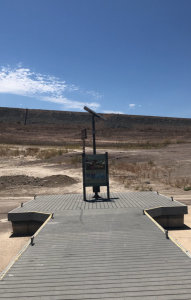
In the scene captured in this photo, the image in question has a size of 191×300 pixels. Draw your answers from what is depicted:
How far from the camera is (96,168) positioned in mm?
8164

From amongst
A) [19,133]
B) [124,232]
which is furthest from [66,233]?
[19,133]

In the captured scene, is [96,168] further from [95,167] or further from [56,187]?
[56,187]

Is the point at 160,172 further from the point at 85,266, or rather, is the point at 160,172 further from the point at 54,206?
the point at 85,266

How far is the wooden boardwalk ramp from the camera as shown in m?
3.15

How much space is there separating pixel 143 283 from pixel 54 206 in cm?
446

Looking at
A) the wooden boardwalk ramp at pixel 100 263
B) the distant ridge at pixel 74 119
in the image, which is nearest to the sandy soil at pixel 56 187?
the wooden boardwalk ramp at pixel 100 263

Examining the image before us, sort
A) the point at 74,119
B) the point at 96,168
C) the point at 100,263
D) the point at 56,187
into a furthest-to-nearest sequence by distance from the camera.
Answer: the point at 74,119 < the point at 56,187 < the point at 96,168 < the point at 100,263

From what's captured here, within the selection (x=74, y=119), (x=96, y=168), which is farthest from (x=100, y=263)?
(x=74, y=119)

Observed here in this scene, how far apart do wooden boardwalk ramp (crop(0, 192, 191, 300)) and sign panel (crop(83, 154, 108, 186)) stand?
1943 mm

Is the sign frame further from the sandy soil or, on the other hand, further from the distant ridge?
the distant ridge

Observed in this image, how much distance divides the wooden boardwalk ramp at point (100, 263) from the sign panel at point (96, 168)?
194 centimetres

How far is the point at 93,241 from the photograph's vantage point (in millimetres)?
4746

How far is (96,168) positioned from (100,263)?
4455 millimetres

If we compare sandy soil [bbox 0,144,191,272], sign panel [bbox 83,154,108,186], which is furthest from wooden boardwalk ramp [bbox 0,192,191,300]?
sign panel [bbox 83,154,108,186]
